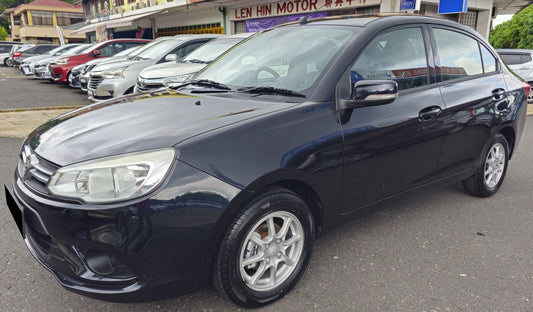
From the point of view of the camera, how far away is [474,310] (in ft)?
7.72

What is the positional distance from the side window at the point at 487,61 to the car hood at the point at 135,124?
2453 mm

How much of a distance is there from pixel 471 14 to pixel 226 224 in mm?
18156

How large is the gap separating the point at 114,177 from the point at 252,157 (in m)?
Answer: 0.67

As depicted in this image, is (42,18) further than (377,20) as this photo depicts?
Yes

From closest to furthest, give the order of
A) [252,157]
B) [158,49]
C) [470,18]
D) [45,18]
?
[252,157], [158,49], [470,18], [45,18]

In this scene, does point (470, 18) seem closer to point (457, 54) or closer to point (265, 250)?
point (457, 54)

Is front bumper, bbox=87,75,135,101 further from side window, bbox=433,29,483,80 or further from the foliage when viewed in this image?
the foliage

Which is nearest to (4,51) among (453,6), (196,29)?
(196,29)

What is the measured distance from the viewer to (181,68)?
25.1 feet

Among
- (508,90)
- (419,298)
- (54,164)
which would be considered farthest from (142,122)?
(508,90)

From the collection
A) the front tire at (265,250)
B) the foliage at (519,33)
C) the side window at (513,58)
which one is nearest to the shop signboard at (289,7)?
the side window at (513,58)

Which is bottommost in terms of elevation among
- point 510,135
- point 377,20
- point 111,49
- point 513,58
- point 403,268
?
point 403,268

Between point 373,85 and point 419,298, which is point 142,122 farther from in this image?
point 419,298

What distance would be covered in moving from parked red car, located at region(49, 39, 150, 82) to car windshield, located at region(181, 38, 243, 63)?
6114 mm
